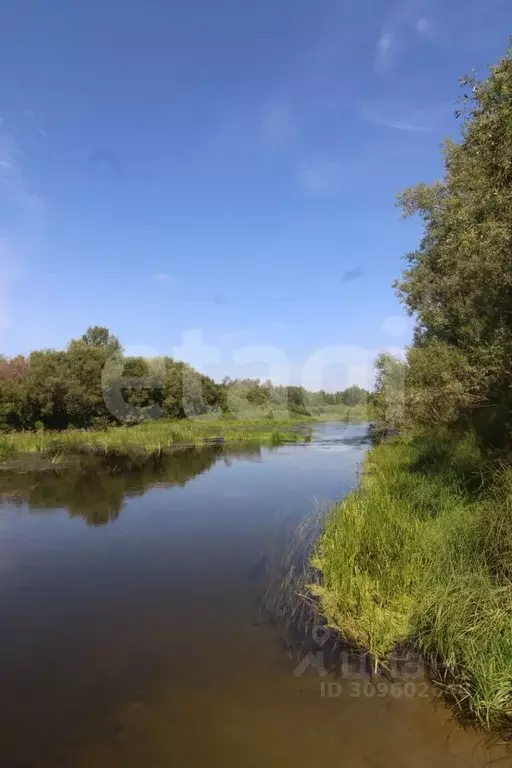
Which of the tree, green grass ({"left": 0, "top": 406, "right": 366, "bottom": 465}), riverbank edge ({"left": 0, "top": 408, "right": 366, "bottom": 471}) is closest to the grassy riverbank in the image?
the tree

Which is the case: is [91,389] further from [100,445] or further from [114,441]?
[100,445]

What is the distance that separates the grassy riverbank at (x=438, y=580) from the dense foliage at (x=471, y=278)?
9.44 feet

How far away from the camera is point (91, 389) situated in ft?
143

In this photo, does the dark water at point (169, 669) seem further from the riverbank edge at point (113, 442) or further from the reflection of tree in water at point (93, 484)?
the riverbank edge at point (113, 442)

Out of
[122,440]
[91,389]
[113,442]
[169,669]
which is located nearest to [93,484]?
[113,442]

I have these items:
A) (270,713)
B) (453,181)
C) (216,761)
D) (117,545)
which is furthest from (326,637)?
(453,181)

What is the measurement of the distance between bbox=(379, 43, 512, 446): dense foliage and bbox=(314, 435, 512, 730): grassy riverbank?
2876 mm

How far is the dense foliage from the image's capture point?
29.0 ft

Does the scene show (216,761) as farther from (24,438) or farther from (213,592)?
(24,438)

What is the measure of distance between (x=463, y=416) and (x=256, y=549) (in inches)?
391

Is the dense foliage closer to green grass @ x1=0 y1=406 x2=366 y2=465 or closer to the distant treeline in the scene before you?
green grass @ x1=0 y1=406 x2=366 y2=465

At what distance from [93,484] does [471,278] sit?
58.3ft

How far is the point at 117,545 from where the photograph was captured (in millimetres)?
13086

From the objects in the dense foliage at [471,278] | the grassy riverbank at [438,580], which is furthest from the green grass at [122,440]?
the grassy riverbank at [438,580]
